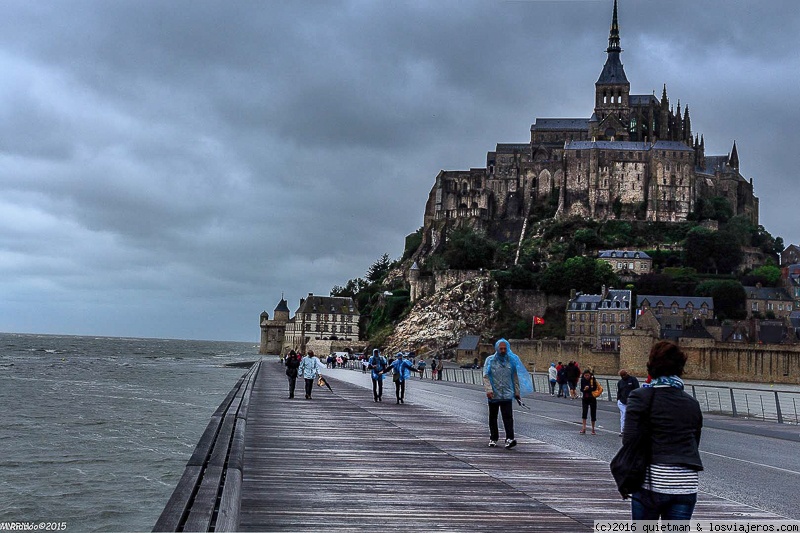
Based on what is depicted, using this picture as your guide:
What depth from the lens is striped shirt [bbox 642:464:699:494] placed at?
5953 mm

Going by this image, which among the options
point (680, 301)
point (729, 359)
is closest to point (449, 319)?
point (680, 301)

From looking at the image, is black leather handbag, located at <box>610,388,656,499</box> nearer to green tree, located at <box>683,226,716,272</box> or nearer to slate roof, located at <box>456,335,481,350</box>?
slate roof, located at <box>456,335,481,350</box>

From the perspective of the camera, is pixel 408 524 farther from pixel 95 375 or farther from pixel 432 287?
pixel 432 287

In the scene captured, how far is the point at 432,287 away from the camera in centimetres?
10606

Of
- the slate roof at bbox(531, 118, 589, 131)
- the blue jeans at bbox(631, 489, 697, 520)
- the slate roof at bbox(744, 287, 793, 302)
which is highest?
the slate roof at bbox(531, 118, 589, 131)

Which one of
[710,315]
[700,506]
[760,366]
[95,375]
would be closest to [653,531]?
[700,506]

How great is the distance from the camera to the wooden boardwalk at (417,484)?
26.5 ft

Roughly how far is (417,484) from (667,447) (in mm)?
4475

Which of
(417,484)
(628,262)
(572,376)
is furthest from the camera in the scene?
(628,262)

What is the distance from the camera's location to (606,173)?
110m

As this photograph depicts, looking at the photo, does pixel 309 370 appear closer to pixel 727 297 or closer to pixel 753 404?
pixel 753 404

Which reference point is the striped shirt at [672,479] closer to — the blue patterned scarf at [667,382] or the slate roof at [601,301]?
the blue patterned scarf at [667,382]

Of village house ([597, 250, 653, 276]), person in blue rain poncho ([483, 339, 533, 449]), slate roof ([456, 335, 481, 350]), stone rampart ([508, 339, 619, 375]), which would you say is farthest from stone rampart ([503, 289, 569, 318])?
person in blue rain poncho ([483, 339, 533, 449])

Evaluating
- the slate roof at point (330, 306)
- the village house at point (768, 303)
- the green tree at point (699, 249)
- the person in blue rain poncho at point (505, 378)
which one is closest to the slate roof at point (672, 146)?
the green tree at point (699, 249)
